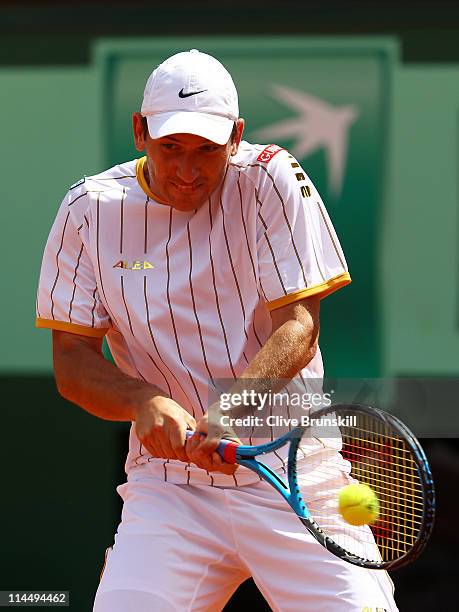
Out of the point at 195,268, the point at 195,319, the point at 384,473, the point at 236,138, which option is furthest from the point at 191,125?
the point at 384,473

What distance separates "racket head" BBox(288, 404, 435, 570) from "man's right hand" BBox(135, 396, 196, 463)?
0.24m

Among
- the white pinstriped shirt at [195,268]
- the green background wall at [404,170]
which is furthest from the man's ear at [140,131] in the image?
the green background wall at [404,170]

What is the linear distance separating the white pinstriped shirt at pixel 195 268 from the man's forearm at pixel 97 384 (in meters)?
0.07

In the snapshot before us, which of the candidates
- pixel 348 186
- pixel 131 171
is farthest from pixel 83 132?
pixel 131 171

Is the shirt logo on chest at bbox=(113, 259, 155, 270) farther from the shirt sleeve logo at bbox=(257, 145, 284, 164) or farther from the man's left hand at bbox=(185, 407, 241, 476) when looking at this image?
the man's left hand at bbox=(185, 407, 241, 476)

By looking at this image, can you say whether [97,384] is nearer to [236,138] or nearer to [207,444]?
[207,444]

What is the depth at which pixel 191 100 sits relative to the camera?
2.81m

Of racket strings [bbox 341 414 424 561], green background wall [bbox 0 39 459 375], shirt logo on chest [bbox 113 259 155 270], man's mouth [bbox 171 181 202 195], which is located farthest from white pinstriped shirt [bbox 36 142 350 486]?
green background wall [bbox 0 39 459 375]

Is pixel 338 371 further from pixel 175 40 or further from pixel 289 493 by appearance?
pixel 289 493

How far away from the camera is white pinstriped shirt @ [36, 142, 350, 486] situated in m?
2.89

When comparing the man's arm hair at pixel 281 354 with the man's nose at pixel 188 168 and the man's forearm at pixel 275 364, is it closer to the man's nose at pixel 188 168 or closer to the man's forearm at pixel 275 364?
the man's forearm at pixel 275 364

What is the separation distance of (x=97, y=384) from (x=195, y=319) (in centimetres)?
27

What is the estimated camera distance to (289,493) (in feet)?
8.98

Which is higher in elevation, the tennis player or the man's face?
the man's face
